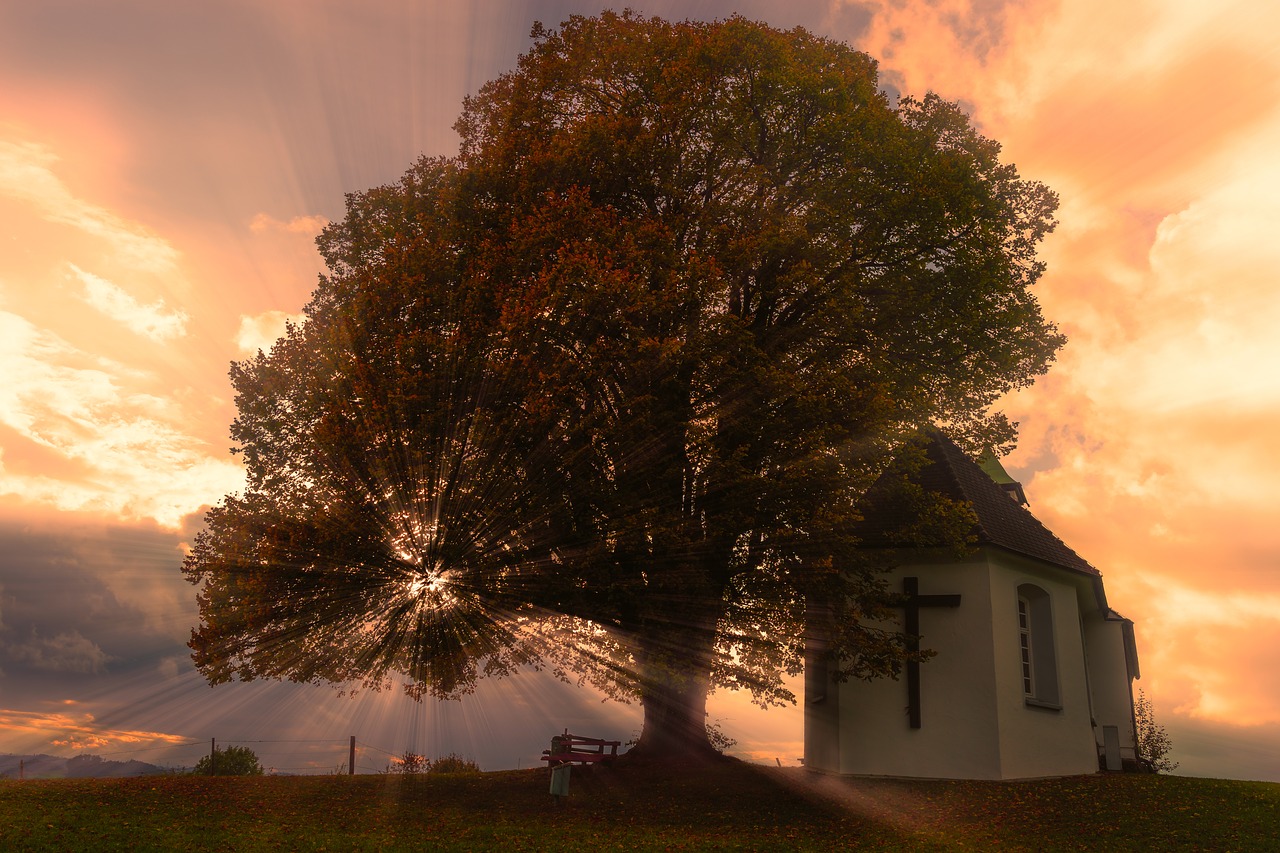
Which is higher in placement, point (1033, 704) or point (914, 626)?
point (914, 626)

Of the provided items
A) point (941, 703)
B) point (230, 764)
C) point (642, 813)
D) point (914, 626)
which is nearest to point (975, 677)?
point (941, 703)

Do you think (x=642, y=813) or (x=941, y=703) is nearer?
Answer: (x=642, y=813)

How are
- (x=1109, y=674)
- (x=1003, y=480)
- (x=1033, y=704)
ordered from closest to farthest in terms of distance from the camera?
(x=1033, y=704), (x=1109, y=674), (x=1003, y=480)

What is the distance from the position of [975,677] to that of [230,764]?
19.3 metres

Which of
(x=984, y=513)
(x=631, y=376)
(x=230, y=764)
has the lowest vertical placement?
(x=230, y=764)

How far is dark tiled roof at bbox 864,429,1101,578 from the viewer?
69.5ft

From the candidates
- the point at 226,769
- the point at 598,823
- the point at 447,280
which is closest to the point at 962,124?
the point at 447,280

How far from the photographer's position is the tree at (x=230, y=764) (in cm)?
2219

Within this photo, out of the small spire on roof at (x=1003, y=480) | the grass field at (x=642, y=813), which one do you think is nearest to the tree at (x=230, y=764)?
the grass field at (x=642, y=813)

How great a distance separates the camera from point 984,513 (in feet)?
71.6

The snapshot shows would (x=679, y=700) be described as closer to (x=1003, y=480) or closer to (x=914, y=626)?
(x=914, y=626)

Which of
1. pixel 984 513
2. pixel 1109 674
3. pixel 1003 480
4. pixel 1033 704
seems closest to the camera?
pixel 1033 704

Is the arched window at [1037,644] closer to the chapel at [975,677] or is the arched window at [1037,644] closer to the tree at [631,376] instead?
the chapel at [975,677]

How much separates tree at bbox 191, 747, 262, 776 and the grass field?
292 cm
